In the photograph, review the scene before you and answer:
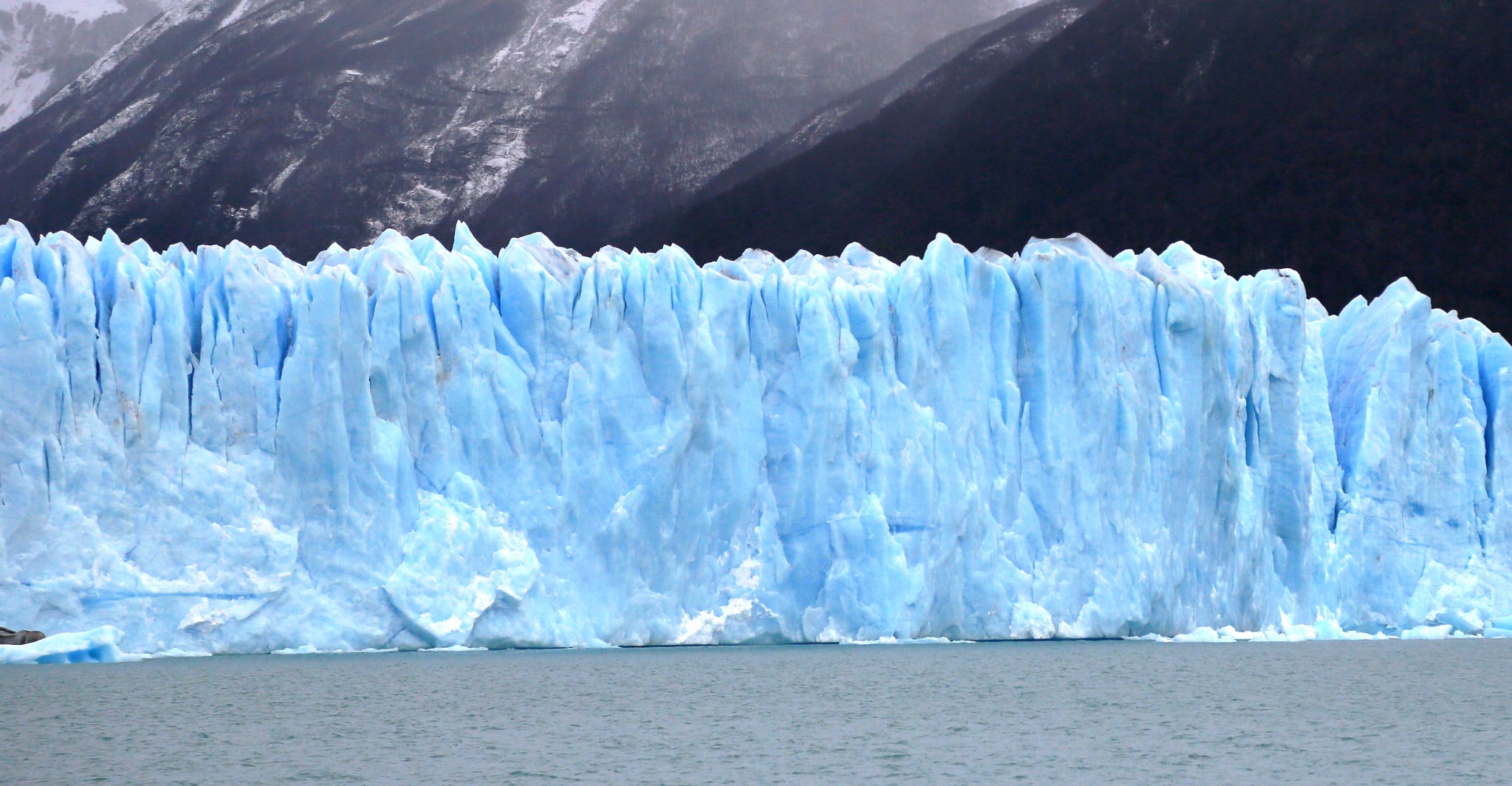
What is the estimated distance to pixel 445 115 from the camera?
2143 inches

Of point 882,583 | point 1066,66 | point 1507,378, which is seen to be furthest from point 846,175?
point 882,583

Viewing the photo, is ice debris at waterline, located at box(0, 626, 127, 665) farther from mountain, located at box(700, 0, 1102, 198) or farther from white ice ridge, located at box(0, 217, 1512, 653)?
mountain, located at box(700, 0, 1102, 198)

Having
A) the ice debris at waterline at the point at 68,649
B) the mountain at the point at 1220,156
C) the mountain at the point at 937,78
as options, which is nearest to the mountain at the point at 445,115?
the mountain at the point at 937,78

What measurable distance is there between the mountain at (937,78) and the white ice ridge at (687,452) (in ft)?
101

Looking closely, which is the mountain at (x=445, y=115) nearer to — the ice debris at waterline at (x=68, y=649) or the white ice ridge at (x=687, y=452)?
the white ice ridge at (x=687, y=452)

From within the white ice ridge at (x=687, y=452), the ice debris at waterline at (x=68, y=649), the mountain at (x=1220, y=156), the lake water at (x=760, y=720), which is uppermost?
the mountain at (x=1220, y=156)

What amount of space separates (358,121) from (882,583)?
39.7m

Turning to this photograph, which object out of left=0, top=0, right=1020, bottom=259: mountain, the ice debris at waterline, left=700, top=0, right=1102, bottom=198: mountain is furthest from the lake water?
left=0, top=0, right=1020, bottom=259: mountain

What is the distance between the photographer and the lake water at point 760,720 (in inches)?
408

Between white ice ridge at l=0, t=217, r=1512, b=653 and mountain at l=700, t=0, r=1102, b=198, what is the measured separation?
101 ft

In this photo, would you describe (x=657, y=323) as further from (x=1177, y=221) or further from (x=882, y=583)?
(x=1177, y=221)

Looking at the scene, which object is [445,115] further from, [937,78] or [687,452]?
[687,452]

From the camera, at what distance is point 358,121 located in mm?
53125

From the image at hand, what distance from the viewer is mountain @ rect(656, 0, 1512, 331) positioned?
39.8 m
